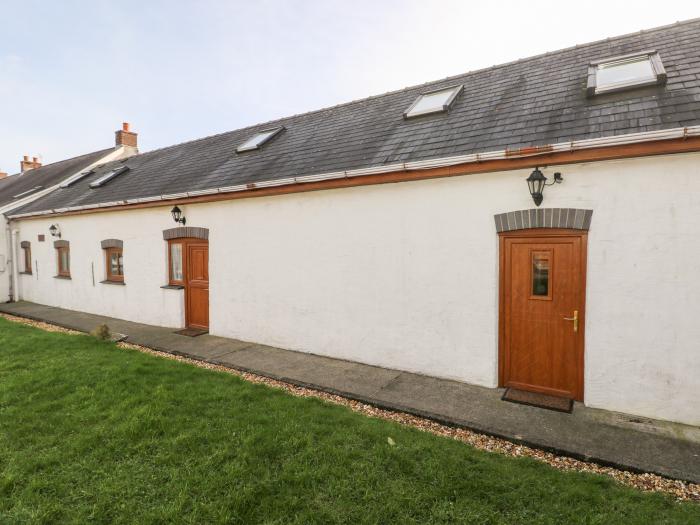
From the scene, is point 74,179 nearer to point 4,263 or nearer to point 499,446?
point 4,263

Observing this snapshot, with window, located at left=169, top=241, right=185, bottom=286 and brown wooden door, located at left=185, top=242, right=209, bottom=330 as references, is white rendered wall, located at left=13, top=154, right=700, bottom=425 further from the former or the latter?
brown wooden door, located at left=185, top=242, right=209, bottom=330

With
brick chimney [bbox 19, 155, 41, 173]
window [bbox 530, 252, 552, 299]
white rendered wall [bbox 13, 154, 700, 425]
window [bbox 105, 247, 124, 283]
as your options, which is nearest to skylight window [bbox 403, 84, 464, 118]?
white rendered wall [bbox 13, 154, 700, 425]

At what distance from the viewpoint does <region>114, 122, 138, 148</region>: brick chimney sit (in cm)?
1762

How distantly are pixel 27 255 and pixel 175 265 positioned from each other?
8.91 m

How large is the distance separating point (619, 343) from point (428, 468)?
2.91 m

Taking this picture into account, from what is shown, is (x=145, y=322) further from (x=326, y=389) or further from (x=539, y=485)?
(x=539, y=485)

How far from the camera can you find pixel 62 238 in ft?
38.0

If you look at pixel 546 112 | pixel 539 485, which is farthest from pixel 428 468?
pixel 546 112

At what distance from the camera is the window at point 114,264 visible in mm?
10227

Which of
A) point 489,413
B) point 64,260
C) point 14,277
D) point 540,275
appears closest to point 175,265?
point 64,260

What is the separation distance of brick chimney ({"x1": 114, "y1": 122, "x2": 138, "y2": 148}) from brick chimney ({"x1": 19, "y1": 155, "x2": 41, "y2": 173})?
28.5 feet

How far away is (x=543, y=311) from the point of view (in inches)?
188

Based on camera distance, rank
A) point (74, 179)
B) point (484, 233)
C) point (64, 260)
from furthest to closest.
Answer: point (74, 179) < point (64, 260) < point (484, 233)

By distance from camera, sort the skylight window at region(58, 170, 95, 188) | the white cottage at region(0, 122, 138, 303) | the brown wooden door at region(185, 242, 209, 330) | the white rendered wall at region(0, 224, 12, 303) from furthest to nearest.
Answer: the skylight window at region(58, 170, 95, 188), the white cottage at region(0, 122, 138, 303), the white rendered wall at region(0, 224, 12, 303), the brown wooden door at region(185, 242, 209, 330)
